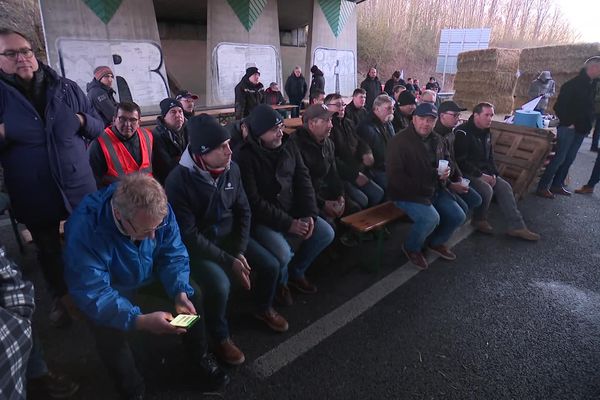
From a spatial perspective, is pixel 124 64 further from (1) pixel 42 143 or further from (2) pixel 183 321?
(2) pixel 183 321

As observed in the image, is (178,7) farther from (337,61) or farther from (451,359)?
(451,359)

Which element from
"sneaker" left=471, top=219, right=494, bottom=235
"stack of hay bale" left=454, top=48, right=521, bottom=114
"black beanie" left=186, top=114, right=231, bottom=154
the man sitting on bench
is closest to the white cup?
the man sitting on bench

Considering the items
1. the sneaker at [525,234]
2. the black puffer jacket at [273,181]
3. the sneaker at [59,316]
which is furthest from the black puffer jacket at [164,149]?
the sneaker at [525,234]

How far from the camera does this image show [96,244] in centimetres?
190

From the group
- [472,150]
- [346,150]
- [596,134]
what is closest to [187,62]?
[346,150]

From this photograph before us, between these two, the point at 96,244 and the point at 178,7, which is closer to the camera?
the point at 96,244

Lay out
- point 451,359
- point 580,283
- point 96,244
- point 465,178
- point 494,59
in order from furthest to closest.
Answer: point 494,59 < point 465,178 < point 580,283 < point 451,359 < point 96,244

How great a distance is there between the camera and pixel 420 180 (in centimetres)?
396

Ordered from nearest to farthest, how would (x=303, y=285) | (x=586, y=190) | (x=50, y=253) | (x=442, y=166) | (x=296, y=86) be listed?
(x=50, y=253) → (x=303, y=285) → (x=442, y=166) → (x=586, y=190) → (x=296, y=86)

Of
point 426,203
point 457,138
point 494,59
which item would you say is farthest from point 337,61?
point 426,203

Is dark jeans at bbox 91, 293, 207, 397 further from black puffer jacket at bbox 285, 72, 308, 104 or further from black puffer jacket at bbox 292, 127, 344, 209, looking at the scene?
black puffer jacket at bbox 285, 72, 308, 104

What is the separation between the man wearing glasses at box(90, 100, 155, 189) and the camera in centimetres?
326

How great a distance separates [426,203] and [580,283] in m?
1.81

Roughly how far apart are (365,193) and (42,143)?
3.52m
